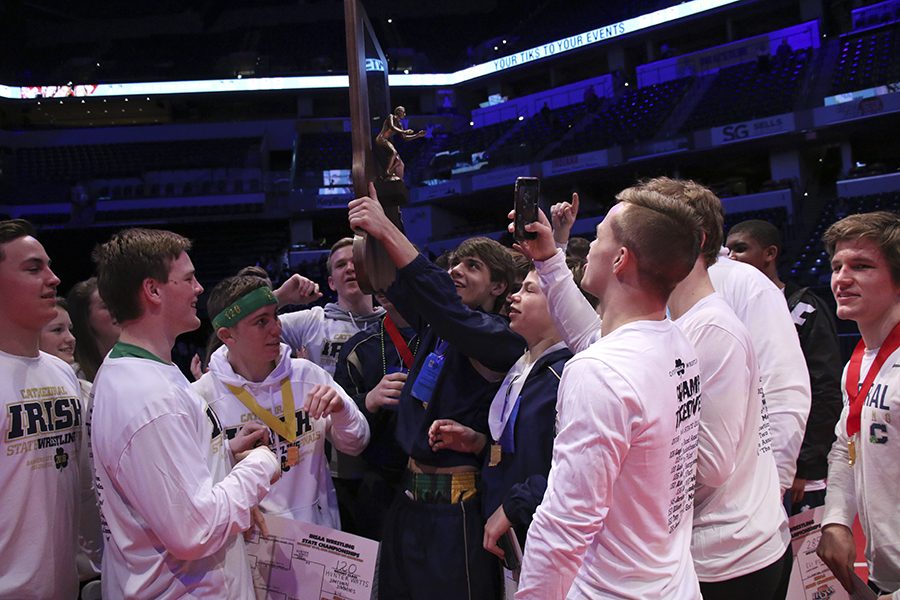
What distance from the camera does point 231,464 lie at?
255cm

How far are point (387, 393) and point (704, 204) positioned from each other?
4.91ft

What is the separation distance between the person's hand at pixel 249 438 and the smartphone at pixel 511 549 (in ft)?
2.86

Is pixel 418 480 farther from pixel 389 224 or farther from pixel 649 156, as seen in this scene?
pixel 649 156

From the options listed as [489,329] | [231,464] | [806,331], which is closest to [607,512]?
[489,329]

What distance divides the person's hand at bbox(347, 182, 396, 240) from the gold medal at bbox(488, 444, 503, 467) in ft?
2.67

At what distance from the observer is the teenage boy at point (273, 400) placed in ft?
9.43

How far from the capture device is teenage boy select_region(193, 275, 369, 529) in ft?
9.43

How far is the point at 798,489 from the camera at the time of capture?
3.76m

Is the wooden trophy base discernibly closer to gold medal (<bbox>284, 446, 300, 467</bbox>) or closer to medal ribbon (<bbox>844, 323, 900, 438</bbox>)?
gold medal (<bbox>284, 446, 300, 467</bbox>)

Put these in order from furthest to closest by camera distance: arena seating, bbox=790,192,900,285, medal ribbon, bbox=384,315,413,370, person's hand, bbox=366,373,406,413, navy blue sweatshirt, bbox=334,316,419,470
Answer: arena seating, bbox=790,192,900,285
navy blue sweatshirt, bbox=334,316,419,470
medal ribbon, bbox=384,315,413,370
person's hand, bbox=366,373,406,413

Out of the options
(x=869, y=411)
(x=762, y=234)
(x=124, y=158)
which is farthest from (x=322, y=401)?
(x=124, y=158)

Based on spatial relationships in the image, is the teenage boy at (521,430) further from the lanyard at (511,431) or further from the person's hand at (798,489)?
the person's hand at (798,489)

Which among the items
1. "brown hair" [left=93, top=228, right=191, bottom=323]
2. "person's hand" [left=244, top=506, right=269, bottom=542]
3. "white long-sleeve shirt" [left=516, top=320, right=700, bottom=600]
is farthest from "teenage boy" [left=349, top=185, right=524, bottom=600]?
"white long-sleeve shirt" [left=516, top=320, right=700, bottom=600]

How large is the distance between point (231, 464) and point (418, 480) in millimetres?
667
